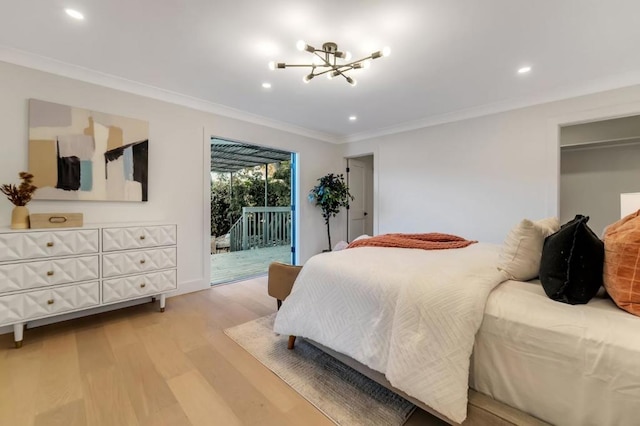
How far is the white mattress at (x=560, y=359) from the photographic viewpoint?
91 cm

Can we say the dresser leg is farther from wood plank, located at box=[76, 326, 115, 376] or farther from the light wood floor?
wood plank, located at box=[76, 326, 115, 376]

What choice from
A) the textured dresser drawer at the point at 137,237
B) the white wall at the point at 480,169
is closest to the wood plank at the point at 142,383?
the textured dresser drawer at the point at 137,237

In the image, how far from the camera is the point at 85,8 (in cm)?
182

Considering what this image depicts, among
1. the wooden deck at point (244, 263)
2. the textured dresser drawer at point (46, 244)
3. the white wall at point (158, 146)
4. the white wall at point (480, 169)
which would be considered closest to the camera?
the textured dresser drawer at point (46, 244)

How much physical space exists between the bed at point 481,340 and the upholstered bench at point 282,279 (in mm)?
662

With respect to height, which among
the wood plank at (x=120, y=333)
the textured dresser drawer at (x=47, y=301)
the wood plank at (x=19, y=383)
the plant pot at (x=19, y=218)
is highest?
the plant pot at (x=19, y=218)

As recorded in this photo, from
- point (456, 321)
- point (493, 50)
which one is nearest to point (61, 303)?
point (456, 321)

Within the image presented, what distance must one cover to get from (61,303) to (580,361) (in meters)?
3.40

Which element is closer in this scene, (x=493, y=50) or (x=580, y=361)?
(x=580, y=361)

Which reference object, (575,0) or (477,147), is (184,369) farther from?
(477,147)

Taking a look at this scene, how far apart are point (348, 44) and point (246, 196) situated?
529 centimetres

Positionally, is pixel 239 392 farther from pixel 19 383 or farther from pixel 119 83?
pixel 119 83

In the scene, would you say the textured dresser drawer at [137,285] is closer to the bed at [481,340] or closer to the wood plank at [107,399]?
the wood plank at [107,399]

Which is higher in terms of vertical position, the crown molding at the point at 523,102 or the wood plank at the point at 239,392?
the crown molding at the point at 523,102
